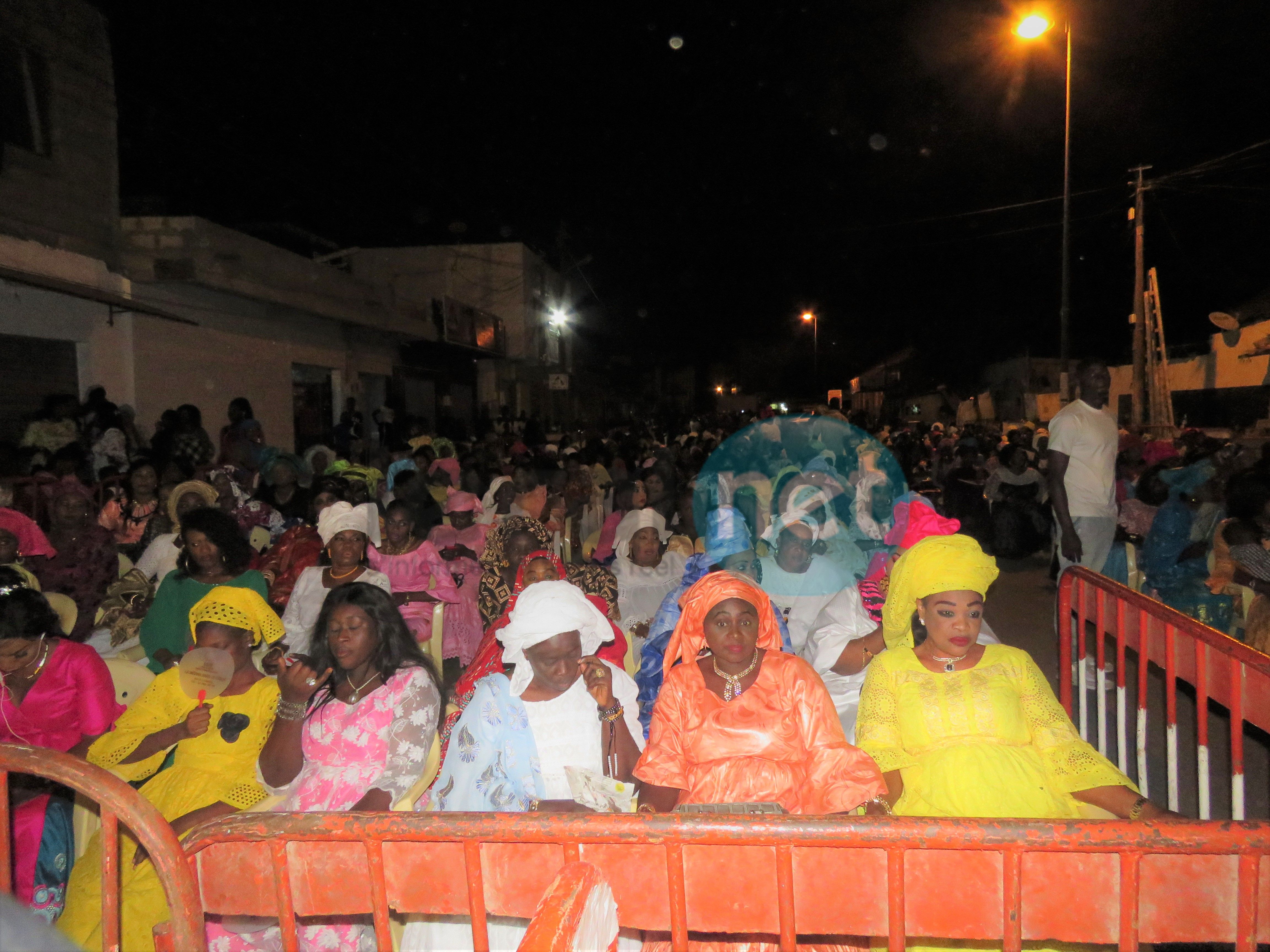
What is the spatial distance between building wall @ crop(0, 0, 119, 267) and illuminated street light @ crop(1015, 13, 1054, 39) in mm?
13531

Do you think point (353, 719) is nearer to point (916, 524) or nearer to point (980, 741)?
point (980, 741)

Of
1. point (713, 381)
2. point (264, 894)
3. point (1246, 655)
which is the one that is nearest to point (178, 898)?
point (264, 894)

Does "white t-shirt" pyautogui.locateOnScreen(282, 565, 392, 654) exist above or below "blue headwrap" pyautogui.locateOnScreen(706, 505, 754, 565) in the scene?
below

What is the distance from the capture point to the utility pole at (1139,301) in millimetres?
18375

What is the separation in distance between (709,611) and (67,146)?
13.1 m

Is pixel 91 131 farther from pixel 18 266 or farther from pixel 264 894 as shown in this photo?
pixel 264 894

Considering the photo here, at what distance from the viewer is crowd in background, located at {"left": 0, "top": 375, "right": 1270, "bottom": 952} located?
9.92 feet

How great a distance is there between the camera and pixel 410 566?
636 cm

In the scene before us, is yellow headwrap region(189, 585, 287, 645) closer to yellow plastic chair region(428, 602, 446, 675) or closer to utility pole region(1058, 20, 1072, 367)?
yellow plastic chair region(428, 602, 446, 675)

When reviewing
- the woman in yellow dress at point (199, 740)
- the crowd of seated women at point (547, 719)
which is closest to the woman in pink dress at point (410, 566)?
the crowd of seated women at point (547, 719)

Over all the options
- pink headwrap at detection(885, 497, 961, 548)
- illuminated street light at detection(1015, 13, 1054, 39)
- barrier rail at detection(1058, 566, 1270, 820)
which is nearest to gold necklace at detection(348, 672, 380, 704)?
pink headwrap at detection(885, 497, 961, 548)

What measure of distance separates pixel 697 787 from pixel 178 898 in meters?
1.68

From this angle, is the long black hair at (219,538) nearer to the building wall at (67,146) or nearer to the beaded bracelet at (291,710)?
the beaded bracelet at (291,710)

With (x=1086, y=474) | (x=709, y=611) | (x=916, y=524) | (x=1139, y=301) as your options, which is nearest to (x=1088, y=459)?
(x=1086, y=474)
